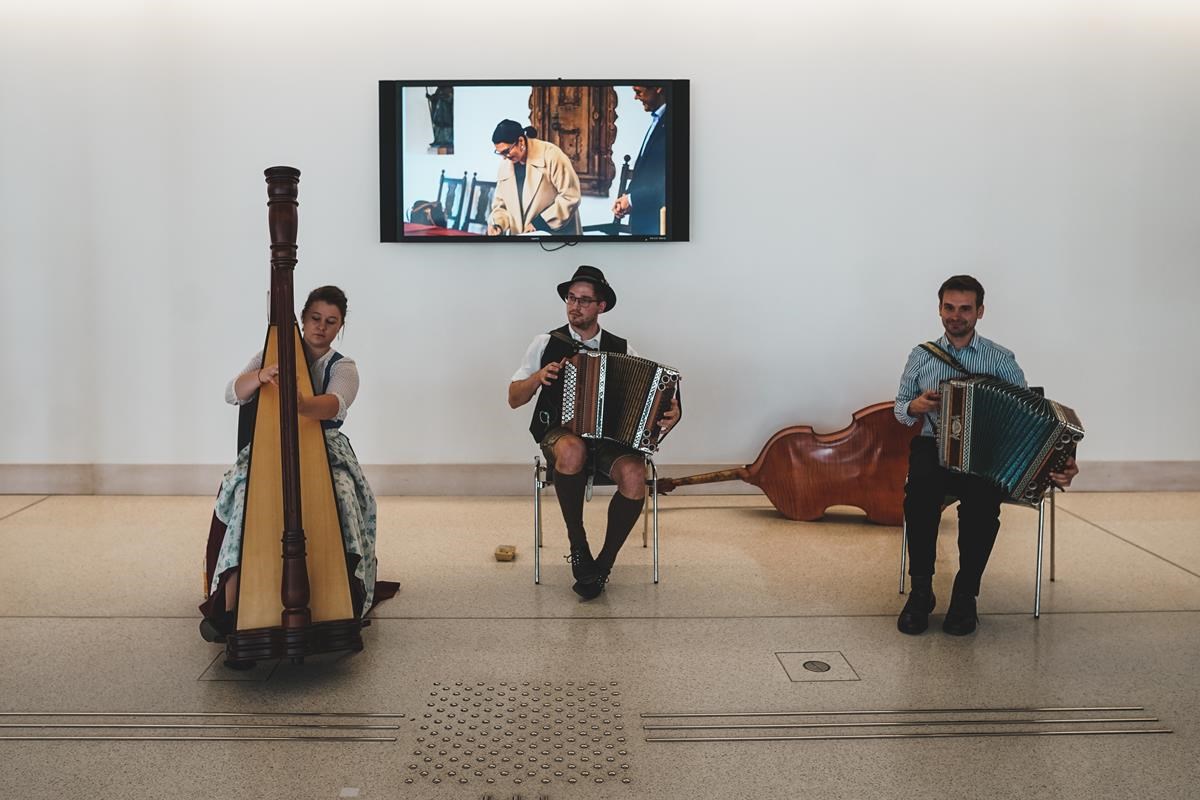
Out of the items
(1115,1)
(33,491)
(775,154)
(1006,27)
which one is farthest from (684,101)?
(33,491)

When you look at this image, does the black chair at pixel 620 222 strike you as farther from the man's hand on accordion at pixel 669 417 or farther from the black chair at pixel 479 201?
the man's hand on accordion at pixel 669 417

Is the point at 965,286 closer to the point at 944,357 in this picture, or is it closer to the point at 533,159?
the point at 944,357

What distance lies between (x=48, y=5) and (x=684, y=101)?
304cm

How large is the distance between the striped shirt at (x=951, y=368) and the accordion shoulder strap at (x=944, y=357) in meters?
0.01

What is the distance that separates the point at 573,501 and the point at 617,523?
170mm

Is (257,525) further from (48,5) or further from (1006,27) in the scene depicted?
(1006,27)

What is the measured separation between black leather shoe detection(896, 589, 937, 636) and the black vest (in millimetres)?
1241

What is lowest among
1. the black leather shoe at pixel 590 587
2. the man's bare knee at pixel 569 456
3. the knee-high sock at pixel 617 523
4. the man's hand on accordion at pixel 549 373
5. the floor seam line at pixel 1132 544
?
the floor seam line at pixel 1132 544

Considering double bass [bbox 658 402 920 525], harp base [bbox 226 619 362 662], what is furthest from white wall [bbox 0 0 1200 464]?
harp base [bbox 226 619 362 662]

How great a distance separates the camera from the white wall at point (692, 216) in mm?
5121

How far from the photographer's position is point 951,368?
11.3 ft

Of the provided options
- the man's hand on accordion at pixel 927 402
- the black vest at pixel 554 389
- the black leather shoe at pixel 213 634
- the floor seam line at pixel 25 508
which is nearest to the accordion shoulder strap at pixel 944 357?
the man's hand on accordion at pixel 927 402

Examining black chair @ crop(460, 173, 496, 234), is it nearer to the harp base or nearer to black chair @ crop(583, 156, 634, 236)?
black chair @ crop(583, 156, 634, 236)

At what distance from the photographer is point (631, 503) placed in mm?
3641
